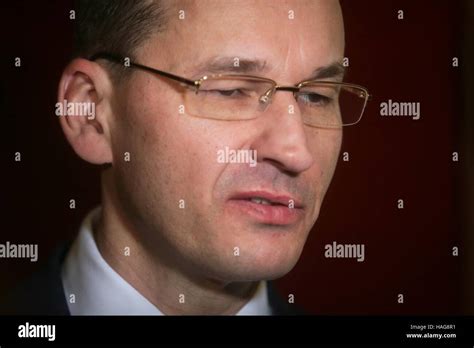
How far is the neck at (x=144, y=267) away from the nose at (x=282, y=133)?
0.29 metres

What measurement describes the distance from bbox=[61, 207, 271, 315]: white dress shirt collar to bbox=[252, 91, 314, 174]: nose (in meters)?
0.38

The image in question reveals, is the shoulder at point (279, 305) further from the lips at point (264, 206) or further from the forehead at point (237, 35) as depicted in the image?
the forehead at point (237, 35)

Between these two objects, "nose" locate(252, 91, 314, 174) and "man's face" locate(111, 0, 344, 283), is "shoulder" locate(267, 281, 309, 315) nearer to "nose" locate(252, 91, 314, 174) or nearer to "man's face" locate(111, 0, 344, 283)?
"man's face" locate(111, 0, 344, 283)

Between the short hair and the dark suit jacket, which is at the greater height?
the short hair

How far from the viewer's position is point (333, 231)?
4.59ft

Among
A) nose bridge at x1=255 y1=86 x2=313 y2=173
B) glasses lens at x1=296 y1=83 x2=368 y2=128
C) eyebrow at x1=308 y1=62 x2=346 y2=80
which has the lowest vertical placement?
nose bridge at x1=255 y1=86 x2=313 y2=173

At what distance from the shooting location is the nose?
48.0 inches

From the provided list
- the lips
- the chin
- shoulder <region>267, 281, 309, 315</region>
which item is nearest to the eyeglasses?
the lips

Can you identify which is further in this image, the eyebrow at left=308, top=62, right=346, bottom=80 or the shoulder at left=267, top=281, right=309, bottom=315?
the shoulder at left=267, top=281, right=309, bottom=315

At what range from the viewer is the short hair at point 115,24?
4.00 ft

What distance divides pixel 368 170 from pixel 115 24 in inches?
24.3

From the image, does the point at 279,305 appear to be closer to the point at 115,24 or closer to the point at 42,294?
the point at 42,294

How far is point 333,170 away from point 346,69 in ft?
0.70

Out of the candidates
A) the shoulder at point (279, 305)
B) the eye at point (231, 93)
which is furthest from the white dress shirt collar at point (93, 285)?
the eye at point (231, 93)
